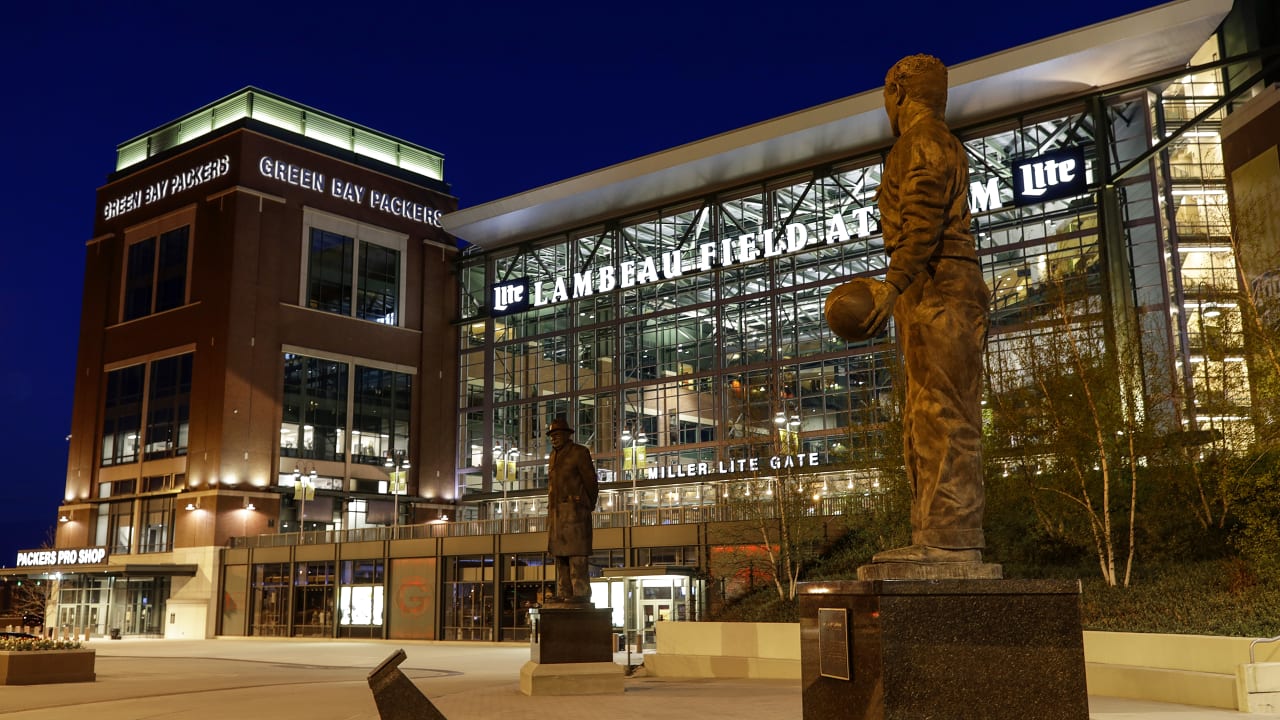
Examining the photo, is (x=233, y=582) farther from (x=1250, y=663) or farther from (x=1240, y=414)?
(x=1250, y=663)

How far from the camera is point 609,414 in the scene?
6000 centimetres

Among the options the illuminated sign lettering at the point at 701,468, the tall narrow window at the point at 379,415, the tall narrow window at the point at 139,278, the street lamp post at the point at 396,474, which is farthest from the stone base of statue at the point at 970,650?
the tall narrow window at the point at 139,278

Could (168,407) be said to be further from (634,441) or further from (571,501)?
(571,501)

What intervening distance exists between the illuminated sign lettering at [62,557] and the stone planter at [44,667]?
3733 cm

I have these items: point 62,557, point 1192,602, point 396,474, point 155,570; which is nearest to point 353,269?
point 396,474

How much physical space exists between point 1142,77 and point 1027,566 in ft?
95.3

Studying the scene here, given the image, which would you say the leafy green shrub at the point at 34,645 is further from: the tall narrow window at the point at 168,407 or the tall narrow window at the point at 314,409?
the tall narrow window at the point at 168,407

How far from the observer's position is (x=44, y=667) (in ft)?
74.5

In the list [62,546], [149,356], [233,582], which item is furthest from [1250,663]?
[62,546]

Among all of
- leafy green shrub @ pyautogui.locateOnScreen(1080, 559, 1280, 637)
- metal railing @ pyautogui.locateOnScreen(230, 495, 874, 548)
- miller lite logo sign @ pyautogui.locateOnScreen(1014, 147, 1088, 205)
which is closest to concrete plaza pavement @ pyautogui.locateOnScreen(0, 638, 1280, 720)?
leafy green shrub @ pyautogui.locateOnScreen(1080, 559, 1280, 637)

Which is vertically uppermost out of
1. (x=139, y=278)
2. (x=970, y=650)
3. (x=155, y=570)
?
(x=139, y=278)

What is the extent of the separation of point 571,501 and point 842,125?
37.1 m

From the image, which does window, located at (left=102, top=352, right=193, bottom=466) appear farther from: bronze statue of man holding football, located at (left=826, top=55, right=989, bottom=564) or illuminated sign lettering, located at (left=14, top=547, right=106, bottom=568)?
bronze statue of man holding football, located at (left=826, top=55, right=989, bottom=564)

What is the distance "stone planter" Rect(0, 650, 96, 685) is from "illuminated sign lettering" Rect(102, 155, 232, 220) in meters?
42.9
